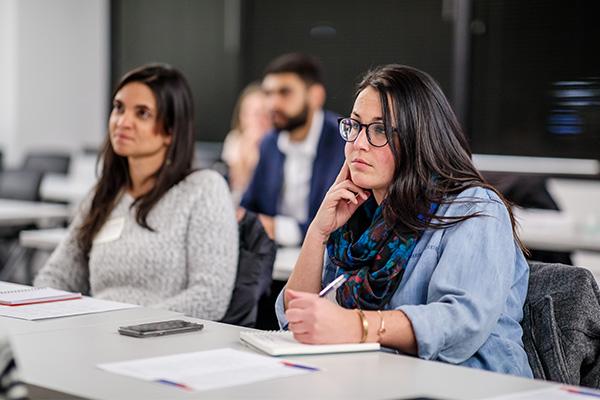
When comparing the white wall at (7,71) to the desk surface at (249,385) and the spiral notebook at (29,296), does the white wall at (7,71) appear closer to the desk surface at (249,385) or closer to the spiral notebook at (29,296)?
the spiral notebook at (29,296)

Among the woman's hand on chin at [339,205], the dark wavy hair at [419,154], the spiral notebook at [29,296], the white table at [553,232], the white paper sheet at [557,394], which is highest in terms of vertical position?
the dark wavy hair at [419,154]

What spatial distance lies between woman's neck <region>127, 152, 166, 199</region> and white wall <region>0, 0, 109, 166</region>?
6.31 m

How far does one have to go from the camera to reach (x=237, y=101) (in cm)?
898

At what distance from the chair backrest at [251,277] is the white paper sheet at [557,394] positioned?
1508 mm

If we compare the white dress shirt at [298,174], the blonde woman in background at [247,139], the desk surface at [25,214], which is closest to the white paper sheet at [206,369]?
the white dress shirt at [298,174]

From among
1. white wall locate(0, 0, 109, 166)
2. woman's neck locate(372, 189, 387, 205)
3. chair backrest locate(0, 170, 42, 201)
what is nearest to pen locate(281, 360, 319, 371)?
woman's neck locate(372, 189, 387, 205)

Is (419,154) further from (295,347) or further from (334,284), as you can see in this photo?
(295,347)

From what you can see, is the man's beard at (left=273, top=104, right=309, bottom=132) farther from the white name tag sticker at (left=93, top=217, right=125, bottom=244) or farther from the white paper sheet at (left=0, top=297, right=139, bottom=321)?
the white paper sheet at (left=0, top=297, right=139, bottom=321)

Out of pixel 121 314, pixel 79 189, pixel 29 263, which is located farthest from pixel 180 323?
pixel 79 189

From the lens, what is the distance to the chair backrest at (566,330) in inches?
84.0

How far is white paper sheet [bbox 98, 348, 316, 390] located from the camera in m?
1.67

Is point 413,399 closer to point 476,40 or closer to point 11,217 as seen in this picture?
point 11,217

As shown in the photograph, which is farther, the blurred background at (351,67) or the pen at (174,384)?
the blurred background at (351,67)

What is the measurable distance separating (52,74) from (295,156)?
5268 millimetres
